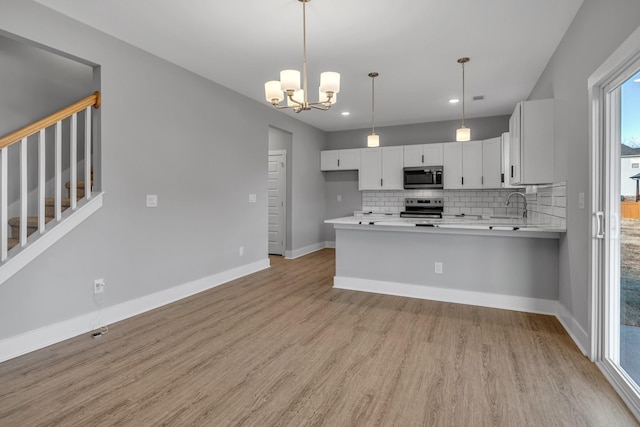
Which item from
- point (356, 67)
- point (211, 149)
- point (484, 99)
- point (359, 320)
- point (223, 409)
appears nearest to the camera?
Result: point (223, 409)

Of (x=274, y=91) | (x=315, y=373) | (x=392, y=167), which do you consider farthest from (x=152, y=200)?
(x=392, y=167)

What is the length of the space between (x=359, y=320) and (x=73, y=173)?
9.33ft

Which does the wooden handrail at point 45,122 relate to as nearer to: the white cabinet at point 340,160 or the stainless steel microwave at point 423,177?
the white cabinet at point 340,160

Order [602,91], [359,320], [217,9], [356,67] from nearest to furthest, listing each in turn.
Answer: [602,91] < [217,9] < [359,320] < [356,67]

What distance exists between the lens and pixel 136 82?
130 inches

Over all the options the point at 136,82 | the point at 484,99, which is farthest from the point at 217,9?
the point at 484,99

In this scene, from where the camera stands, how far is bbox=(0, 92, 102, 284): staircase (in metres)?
2.42

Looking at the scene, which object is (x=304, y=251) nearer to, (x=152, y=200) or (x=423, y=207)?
(x=423, y=207)

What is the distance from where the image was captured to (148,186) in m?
3.46

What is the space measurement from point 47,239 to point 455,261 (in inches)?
150

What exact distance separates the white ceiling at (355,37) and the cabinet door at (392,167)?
1850 millimetres

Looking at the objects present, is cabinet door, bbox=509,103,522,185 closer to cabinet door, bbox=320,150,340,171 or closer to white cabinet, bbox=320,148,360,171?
white cabinet, bbox=320,148,360,171

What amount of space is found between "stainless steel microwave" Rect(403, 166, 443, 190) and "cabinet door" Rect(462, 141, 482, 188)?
0.42 metres

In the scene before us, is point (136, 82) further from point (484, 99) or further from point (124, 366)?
point (484, 99)
